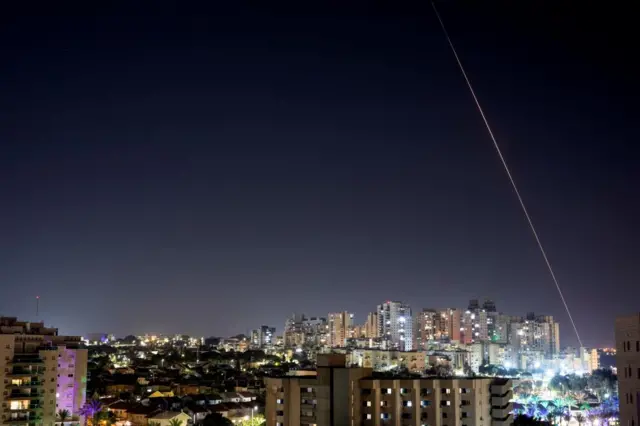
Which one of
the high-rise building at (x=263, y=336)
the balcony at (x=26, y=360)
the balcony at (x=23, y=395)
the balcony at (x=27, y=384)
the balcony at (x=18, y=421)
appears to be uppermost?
the balcony at (x=26, y=360)

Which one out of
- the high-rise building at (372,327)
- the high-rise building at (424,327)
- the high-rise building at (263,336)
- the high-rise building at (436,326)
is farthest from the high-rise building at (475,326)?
the high-rise building at (263,336)

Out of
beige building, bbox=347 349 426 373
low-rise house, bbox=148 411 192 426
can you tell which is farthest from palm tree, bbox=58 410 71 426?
beige building, bbox=347 349 426 373

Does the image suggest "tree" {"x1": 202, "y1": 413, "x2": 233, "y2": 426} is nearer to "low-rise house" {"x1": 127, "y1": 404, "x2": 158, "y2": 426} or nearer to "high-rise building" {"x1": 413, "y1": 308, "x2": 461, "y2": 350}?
"low-rise house" {"x1": 127, "y1": 404, "x2": 158, "y2": 426}

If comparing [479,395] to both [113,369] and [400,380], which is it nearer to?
[400,380]

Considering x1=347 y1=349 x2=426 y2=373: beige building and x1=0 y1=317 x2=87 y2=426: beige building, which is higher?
x1=0 y1=317 x2=87 y2=426: beige building

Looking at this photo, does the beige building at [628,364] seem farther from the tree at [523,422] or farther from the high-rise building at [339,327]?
the high-rise building at [339,327]

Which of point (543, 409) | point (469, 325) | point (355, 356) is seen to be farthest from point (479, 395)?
point (469, 325)

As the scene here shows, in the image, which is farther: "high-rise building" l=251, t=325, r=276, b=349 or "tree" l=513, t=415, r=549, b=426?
"high-rise building" l=251, t=325, r=276, b=349
